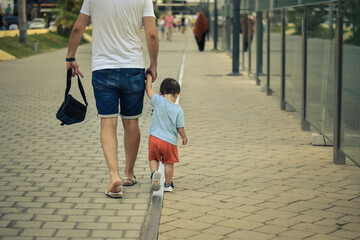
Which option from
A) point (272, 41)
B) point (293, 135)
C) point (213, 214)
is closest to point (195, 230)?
point (213, 214)

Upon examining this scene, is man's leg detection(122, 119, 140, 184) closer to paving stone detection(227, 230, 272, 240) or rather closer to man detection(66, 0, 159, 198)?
man detection(66, 0, 159, 198)

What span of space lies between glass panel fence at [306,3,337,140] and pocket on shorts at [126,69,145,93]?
2.50 metres

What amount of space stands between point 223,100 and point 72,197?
23.8ft

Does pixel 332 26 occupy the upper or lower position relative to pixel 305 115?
upper

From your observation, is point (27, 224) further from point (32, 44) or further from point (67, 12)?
point (67, 12)

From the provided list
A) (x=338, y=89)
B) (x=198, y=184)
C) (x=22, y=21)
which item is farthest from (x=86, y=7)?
(x=22, y=21)

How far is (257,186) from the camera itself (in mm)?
5773

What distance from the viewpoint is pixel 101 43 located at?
5.38 m

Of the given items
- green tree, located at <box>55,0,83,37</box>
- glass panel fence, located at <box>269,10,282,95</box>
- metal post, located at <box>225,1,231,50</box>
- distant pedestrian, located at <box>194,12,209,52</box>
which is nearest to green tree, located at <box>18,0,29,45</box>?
green tree, located at <box>55,0,83,37</box>

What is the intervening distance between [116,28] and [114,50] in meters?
0.17

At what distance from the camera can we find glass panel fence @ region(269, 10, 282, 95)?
11156 mm

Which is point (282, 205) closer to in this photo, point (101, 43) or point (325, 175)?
point (325, 175)

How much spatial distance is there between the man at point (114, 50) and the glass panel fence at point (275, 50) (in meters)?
5.90

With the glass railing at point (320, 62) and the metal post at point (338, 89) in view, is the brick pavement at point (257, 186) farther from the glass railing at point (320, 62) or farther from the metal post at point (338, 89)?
the glass railing at point (320, 62)
